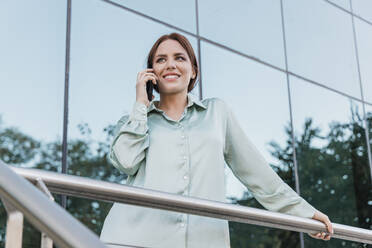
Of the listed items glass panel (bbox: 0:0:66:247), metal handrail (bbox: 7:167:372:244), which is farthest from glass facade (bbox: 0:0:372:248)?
metal handrail (bbox: 7:167:372:244)

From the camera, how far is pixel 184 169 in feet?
8.66

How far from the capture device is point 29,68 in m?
5.07

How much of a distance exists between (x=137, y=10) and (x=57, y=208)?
5.20 m

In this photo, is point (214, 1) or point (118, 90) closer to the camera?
point (118, 90)

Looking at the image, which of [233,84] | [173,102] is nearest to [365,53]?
[233,84]

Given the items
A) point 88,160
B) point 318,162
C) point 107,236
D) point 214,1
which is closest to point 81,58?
point 88,160

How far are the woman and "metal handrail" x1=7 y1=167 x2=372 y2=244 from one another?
0.15 meters

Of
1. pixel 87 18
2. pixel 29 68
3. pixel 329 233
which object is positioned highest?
pixel 87 18

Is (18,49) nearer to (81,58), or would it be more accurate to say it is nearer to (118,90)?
(81,58)

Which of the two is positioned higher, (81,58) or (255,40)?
(255,40)

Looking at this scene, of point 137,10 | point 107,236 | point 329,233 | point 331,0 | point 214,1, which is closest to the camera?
point 107,236

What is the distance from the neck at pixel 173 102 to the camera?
2840 millimetres

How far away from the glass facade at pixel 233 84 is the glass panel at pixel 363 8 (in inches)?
0.8

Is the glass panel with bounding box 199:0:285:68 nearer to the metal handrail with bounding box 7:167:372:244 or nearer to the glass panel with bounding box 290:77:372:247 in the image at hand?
the glass panel with bounding box 290:77:372:247
